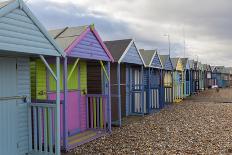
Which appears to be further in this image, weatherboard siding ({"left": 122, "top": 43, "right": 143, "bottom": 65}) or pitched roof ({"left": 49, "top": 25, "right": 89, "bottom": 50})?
weatherboard siding ({"left": 122, "top": 43, "right": 143, "bottom": 65})

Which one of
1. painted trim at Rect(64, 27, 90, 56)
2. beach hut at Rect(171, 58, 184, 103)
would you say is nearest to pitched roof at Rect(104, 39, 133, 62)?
painted trim at Rect(64, 27, 90, 56)

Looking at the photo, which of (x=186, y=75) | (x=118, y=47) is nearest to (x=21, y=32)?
(x=118, y=47)

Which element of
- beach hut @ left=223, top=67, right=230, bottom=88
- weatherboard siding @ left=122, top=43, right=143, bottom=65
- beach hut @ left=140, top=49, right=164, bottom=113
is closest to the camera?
weatherboard siding @ left=122, top=43, right=143, bottom=65

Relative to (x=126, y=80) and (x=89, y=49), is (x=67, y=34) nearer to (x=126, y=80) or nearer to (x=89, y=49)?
(x=89, y=49)

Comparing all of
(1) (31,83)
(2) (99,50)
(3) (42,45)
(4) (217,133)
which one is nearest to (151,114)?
(4) (217,133)

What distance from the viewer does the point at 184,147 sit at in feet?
28.9

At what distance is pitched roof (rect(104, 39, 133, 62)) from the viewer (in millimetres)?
12766

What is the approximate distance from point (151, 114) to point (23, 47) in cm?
1082

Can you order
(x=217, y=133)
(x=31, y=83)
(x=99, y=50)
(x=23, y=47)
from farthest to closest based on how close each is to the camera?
(x=217, y=133), (x=99, y=50), (x=31, y=83), (x=23, y=47)

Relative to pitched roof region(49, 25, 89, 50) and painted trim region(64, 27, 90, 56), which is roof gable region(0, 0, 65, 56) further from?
pitched roof region(49, 25, 89, 50)

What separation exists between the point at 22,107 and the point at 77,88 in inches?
131

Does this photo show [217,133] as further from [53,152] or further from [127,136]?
[53,152]

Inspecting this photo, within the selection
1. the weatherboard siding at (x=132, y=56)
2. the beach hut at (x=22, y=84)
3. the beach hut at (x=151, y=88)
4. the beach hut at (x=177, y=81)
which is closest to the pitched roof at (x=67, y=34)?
the beach hut at (x=22, y=84)

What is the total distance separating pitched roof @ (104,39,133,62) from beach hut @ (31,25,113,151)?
4.37 feet
